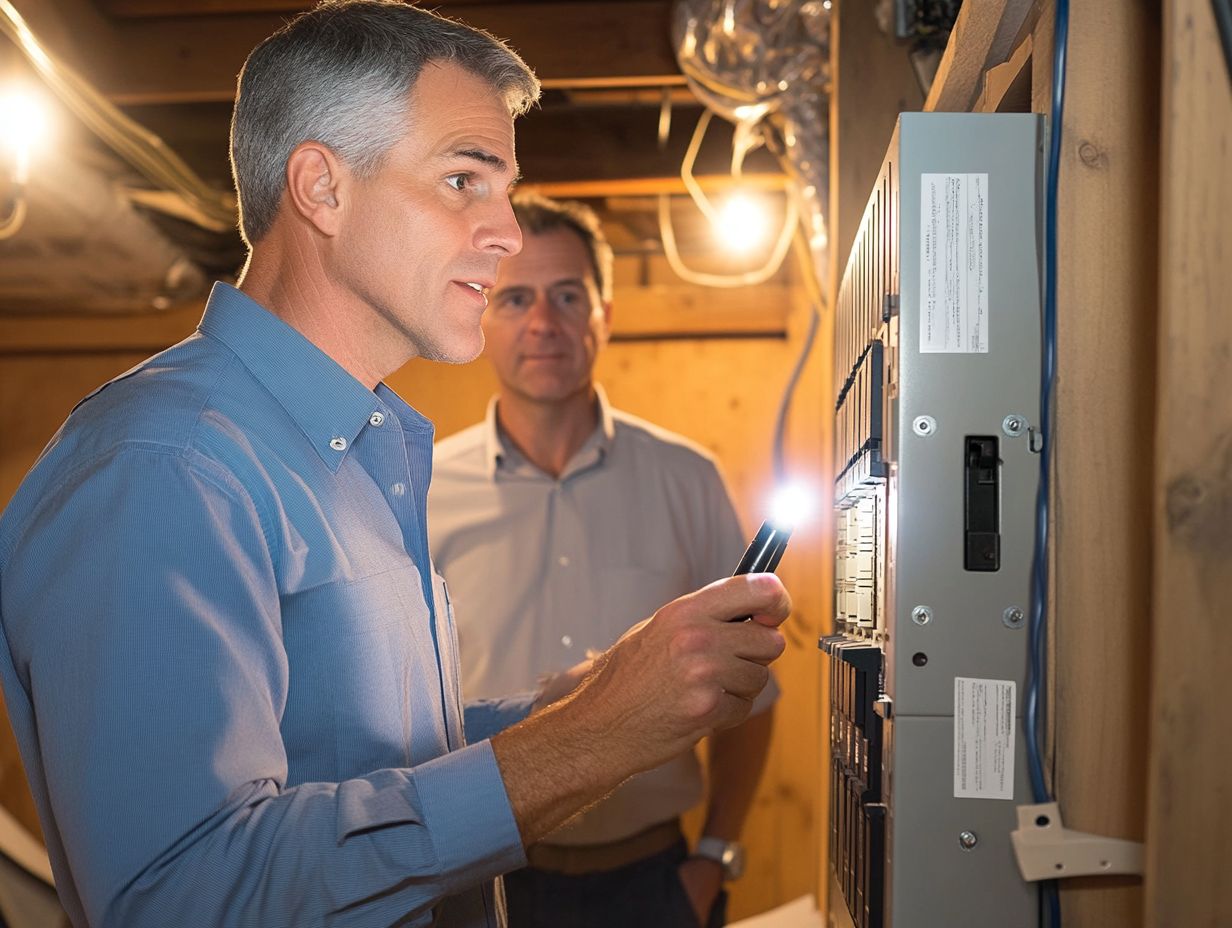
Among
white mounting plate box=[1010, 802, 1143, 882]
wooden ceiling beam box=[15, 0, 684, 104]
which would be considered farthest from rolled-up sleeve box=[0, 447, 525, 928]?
wooden ceiling beam box=[15, 0, 684, 104]

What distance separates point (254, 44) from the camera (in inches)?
102

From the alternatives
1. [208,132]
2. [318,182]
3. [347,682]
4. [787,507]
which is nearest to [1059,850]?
[787,507]

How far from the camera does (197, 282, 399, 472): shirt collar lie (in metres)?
1.07

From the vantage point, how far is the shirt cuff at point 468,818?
858 mm

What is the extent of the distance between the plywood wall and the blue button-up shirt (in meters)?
2.96

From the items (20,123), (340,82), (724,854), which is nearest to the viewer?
(340,82)

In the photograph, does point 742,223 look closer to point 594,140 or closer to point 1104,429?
point 594,140

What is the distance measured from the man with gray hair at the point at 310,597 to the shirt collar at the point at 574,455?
49.9 inches

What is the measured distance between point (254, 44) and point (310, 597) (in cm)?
198

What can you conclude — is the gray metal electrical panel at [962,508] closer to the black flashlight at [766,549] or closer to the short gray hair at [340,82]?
the black flashlight at [766,549]

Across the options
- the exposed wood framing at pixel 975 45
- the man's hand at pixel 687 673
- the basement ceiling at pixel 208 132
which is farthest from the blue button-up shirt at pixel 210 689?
the basement ceiling at pixel 208 132

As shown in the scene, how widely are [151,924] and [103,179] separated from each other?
2.65 m

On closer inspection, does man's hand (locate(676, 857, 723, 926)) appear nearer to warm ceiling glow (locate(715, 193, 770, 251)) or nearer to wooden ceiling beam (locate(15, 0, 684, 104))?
wooden ceiling beam (locate(15, 0, 684, 104))

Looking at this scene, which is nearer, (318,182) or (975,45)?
(975,45)
